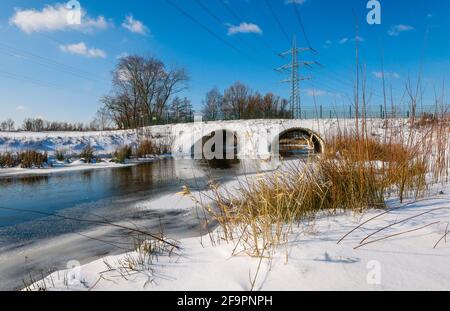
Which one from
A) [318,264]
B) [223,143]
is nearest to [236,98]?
[223,143]

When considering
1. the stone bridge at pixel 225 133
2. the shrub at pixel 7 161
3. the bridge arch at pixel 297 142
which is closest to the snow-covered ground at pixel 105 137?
the stone bridge at pixel 225 133

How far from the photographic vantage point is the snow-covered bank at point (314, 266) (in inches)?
53.7

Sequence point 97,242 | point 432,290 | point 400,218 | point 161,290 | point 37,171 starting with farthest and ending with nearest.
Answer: point 37,171, point 97,242, point 400,218, point 161,290, point 432,290

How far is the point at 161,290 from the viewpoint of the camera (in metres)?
1.47

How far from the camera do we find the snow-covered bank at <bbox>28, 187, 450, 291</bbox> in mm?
1363

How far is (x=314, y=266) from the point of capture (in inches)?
59.2

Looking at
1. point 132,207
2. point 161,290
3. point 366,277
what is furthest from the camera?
point 132,207

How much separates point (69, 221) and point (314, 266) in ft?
13.2

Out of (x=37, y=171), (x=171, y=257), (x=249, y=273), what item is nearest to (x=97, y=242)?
(x=171, y=257)

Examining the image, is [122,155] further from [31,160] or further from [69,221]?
[69,221]

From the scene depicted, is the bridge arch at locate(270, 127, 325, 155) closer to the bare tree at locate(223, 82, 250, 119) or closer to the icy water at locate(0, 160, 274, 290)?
the icy water at locate(0, 160, 274, 290)
